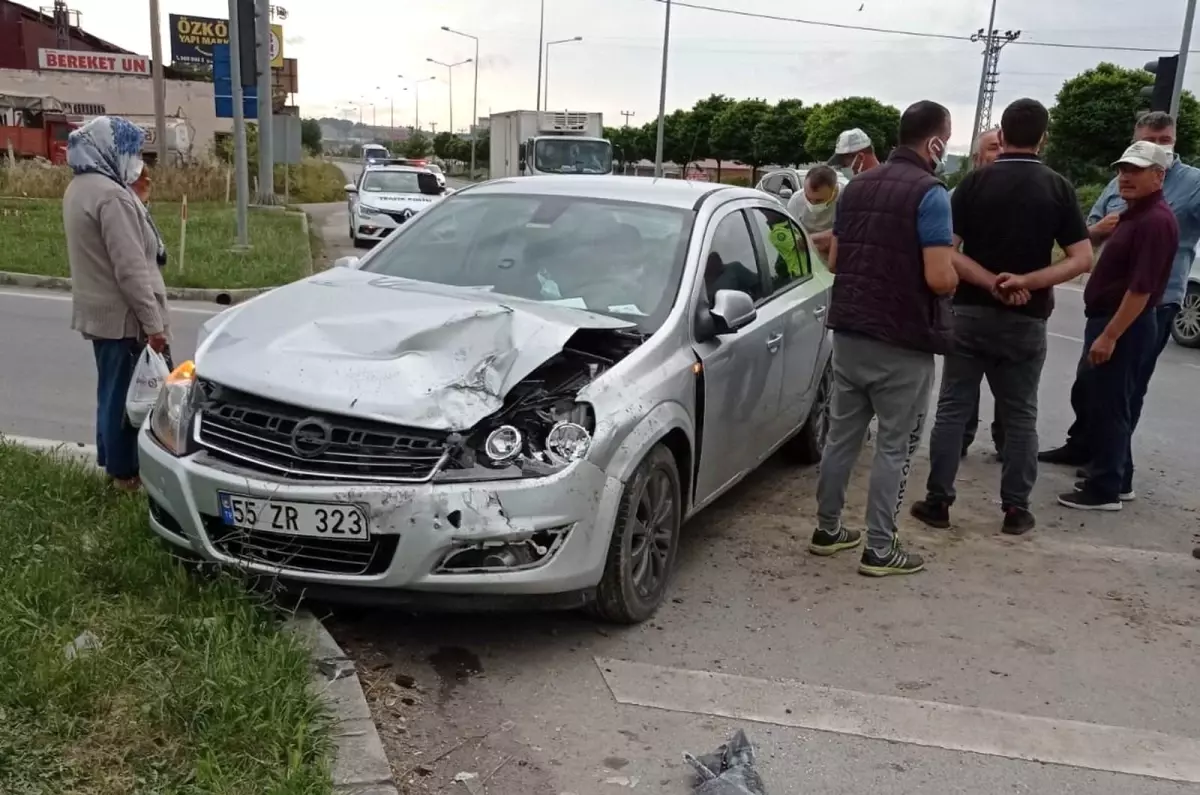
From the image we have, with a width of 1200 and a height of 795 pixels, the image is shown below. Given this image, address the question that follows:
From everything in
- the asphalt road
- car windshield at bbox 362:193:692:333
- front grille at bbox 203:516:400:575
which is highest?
car windshield at bbox 362:193:692:333

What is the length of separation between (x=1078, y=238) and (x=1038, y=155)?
1.44 feet

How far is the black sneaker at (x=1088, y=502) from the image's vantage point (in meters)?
5.82

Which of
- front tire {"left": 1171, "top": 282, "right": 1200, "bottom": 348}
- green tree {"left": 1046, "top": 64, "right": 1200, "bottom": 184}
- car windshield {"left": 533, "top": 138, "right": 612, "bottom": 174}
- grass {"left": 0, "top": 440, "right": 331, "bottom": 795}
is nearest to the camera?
grass {"left": 0, "top": 440, "right": 331, "bottom": 795}

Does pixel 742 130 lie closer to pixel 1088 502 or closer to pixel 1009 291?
pixel 1088 502

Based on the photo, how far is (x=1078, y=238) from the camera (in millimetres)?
4945

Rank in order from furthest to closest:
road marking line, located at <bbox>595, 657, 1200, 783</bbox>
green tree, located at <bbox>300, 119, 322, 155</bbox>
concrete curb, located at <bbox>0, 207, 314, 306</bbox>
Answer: green tree, located at <bbox>300, 119, 322, 155</bbox> → concrete curb, located at <bbox>0, 207, 314, 306</bbox> → road marking line, located at <bbox>595, 657, 1200, 783</bbox>

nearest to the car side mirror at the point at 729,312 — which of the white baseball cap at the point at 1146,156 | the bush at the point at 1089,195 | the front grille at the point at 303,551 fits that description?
the front grille at the point at 303,551

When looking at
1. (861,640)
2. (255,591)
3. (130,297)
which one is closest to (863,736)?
(861,640)

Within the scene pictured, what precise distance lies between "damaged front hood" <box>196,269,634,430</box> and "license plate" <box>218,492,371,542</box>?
31 centimetres

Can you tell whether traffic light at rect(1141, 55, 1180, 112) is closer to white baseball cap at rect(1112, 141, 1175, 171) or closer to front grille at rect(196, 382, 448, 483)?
white baseball cap at rect(1112, 141, 1175, 171)

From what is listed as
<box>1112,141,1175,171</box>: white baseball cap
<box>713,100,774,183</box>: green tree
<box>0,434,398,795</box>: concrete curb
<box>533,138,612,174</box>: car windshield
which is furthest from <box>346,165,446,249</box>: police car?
<box>713,100,774,183</box>: green tree

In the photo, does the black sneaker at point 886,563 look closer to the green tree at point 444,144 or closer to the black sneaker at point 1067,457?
the black sneaker at point 1067,457

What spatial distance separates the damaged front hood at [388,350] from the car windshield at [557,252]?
0.91 ft

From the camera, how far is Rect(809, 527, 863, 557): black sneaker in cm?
494
